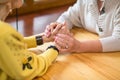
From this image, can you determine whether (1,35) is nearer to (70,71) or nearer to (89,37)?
(70,71)

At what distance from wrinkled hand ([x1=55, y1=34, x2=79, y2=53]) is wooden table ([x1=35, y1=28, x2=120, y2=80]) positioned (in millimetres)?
26

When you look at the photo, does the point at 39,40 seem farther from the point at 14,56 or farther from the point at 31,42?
the point at 14,56

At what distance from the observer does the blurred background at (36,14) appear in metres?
1.77

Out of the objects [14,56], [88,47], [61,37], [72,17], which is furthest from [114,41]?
[14,56]

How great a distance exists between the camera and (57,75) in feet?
3.05

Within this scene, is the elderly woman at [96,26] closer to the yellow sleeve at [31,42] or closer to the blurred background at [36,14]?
the yellow sleeve at [31,42]

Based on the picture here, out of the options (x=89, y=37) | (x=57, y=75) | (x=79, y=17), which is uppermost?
(x=79, y=17)

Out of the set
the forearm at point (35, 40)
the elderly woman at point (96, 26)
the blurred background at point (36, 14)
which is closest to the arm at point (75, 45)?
the elderly woman at point (96, 26)

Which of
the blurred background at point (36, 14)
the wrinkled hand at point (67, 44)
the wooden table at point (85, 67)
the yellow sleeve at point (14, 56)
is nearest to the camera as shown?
the yellow sleeve at point (14, 56)

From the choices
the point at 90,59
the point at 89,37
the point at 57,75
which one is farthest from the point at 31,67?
the point at 89,37

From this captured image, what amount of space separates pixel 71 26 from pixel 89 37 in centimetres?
15

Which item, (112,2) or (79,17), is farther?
(79,17)

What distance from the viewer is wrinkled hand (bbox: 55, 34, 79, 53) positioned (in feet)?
3.57

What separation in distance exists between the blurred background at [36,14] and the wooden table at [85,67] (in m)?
0.65
